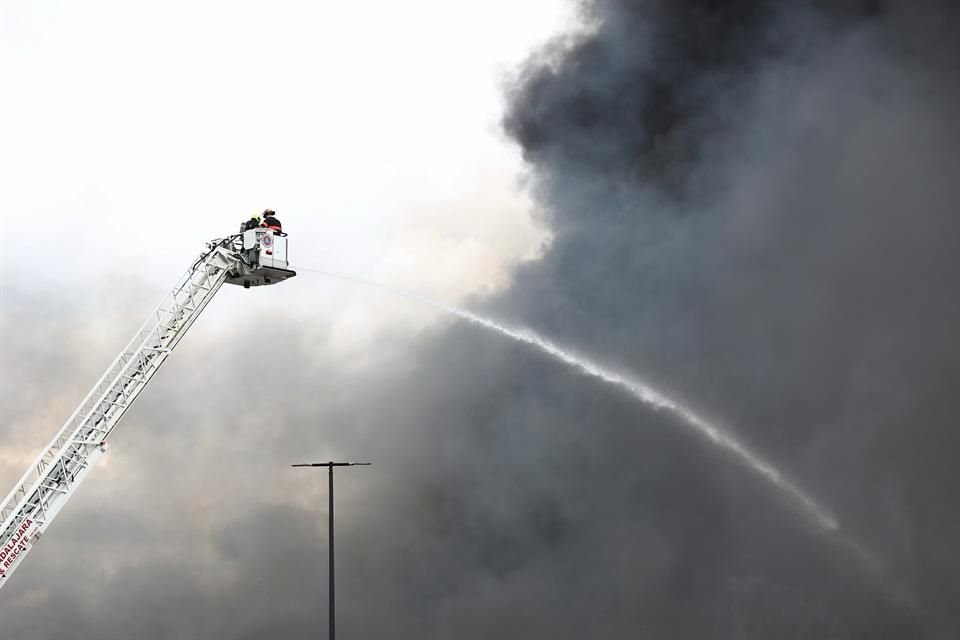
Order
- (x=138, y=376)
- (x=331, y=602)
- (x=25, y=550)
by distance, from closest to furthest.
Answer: (x=25, y=550)
(x=138, y=376)
(x=331, y=602)

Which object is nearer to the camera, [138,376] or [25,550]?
[25,550]

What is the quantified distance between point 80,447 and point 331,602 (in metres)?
15.7

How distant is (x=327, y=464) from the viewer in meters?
54.7

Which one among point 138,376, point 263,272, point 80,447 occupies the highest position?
point 263,272

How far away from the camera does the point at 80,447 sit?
136 ft

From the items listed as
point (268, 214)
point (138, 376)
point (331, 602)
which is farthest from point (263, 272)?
point (331, 602)

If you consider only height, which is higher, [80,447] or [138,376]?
[138,376]

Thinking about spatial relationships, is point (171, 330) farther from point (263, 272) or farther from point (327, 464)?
point (327, 464)

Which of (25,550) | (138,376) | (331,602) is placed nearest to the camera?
(25,550)

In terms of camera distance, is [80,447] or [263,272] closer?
[80,447]

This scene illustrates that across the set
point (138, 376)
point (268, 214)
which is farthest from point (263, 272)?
point (138, 376)

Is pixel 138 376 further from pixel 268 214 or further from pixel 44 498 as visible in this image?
pixel 268 214

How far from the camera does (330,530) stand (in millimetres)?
54531

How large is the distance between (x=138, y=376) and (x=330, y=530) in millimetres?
15583
